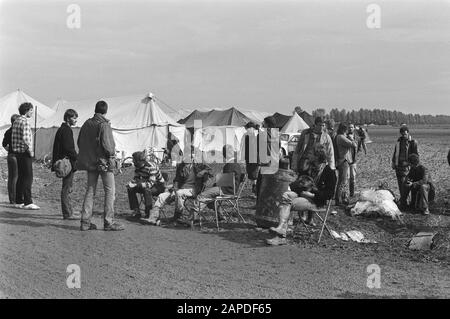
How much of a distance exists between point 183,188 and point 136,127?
57.9 feet

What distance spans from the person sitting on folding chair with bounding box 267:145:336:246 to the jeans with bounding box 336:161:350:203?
2.82 meters

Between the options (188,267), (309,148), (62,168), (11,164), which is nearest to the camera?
(188,267)

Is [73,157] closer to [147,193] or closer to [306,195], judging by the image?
[147,193]

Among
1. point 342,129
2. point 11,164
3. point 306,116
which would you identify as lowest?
point 11,164

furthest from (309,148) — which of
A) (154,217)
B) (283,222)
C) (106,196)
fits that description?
(106,196)

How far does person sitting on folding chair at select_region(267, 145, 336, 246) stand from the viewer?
793 centimetres

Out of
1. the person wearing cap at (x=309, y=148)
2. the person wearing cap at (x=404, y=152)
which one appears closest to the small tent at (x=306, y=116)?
the person wearing cap at (x=404, y=152)

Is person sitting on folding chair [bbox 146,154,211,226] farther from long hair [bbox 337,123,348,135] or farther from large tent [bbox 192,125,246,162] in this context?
large tent [bbox 192,125,246,162]

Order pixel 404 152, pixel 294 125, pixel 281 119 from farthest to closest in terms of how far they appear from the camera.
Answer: pixel 281 119 → pixel 294 125 → pixel 404 152

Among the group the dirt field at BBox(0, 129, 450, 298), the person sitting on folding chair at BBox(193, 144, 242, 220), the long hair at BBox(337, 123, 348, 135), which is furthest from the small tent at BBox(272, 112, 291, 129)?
the person sitting on folding chair at BBox(193, 144, 242, 220)

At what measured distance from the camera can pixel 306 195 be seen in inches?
329

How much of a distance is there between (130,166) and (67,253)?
1697cm
